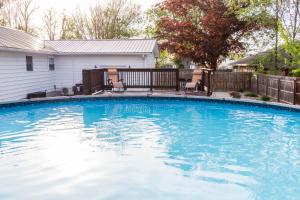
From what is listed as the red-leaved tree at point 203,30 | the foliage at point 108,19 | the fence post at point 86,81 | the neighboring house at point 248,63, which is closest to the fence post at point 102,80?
the fence post at point 86,81

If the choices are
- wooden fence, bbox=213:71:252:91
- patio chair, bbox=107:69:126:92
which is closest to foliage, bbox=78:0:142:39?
wooden fence, bbox=213:71:252:91

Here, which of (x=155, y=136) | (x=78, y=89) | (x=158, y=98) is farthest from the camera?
(x=78, y=89)

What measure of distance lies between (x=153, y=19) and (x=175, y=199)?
88.9ft

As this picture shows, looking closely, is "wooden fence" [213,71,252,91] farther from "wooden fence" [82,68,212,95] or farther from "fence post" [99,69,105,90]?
"fence post" [99,69,105,90]

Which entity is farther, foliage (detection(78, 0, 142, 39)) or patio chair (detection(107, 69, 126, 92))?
foliage (detection(78, 0, 142, 39))

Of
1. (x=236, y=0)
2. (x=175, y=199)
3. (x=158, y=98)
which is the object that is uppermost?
(x=236, y=0)

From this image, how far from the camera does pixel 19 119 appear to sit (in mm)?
9719

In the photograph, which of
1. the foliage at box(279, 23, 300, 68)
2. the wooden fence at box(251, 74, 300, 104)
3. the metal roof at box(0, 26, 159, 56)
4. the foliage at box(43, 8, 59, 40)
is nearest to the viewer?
the wooden fence at box(251, 74, 300, 104)

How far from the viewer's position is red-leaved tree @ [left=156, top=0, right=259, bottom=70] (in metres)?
19.8

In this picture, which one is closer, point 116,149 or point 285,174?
point 285,174

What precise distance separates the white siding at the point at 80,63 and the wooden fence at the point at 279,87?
21.4 feet

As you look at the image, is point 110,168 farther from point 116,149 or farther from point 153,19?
point 153,19

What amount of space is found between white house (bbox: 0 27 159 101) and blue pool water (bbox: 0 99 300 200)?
4545 millimetres

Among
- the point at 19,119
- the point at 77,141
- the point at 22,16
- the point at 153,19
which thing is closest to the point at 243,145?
the point at 77,141
